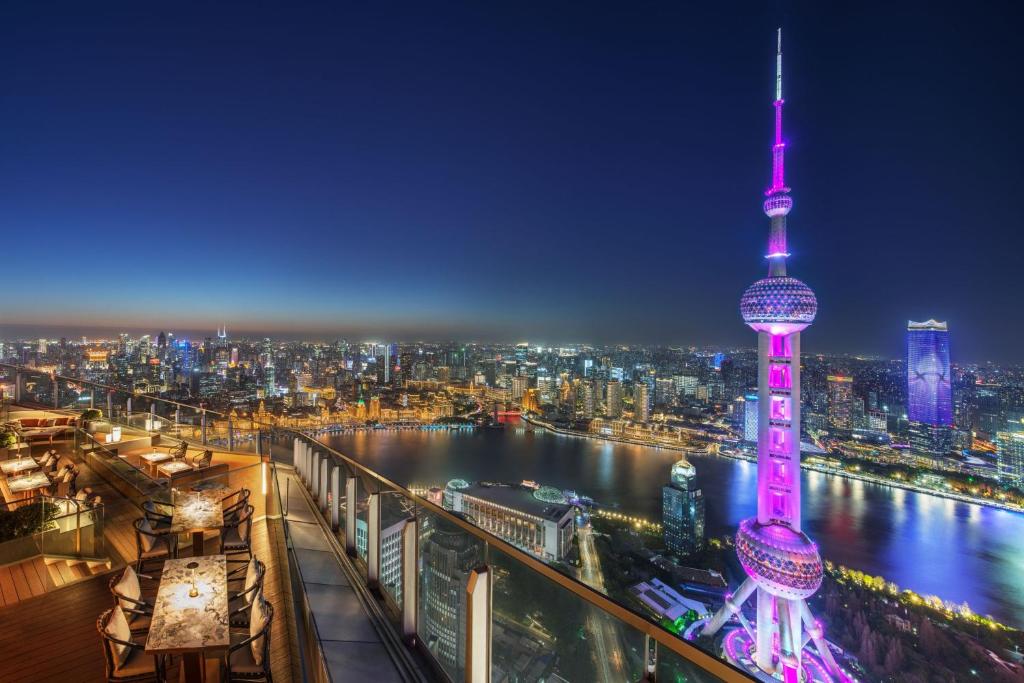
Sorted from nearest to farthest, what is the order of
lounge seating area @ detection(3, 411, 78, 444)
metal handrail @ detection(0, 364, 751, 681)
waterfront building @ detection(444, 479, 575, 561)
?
metal handrail @ detection(0, 364, 751, 681), lounge seating area @ detection(3, 411, 78, 444), waterfront building @ detection(444, 479, 575, 561)

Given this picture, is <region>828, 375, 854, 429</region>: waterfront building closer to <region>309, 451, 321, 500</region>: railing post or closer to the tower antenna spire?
the tower antenna spire

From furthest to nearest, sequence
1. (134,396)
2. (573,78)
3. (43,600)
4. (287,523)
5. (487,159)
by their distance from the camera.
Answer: (487,159), (573,78), (134,396), (287,523), (43,600)

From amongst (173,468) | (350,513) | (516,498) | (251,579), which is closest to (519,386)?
(516,498)

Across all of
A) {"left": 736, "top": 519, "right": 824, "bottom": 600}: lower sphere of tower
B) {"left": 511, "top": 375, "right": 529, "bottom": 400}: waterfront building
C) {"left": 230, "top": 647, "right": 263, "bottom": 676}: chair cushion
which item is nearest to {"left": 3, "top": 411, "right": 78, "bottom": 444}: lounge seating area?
{"left": 230, "top": 647, "right": 263, "bottom": 676}: chair cushion

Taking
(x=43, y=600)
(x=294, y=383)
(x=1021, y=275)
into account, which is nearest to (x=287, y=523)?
(x=43, y=600)

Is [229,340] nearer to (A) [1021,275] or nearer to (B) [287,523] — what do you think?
(B) [287,523]

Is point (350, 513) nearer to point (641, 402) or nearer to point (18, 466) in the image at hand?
point (18, 466)
